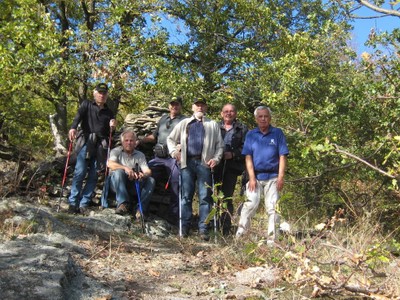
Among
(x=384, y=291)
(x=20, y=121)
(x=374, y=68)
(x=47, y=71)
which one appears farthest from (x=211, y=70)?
(x=384, y=291)

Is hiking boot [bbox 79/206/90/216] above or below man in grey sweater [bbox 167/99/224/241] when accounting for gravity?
below

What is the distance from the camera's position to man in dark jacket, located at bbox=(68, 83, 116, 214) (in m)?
7.48

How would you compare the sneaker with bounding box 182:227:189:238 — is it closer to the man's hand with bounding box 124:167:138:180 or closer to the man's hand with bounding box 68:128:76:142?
the man's hand with bounding box 124:167:138:180

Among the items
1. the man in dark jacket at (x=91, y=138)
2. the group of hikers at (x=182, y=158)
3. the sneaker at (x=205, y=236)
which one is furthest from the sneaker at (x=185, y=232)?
the man in dark jacket at (x=91, y=138)

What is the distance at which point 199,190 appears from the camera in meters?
7.00

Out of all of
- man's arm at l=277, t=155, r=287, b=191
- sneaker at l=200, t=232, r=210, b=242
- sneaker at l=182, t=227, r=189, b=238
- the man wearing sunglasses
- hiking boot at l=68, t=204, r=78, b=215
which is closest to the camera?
man's arm at l=277, t=155, r=287, b=191

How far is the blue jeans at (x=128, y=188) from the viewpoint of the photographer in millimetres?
7523

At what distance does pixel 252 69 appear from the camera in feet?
34.1

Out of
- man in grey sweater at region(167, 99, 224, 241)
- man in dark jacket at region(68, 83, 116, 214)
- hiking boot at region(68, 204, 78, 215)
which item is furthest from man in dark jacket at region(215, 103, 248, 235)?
hiking boot at region(68, 204, 78, 215)

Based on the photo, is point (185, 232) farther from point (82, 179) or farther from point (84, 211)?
point (82, 179)

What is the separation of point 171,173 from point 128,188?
2.42ft

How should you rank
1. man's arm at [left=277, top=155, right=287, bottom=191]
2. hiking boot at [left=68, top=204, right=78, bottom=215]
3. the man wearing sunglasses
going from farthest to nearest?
the man wearing sunglasses
hiking boot at [left=68, top=204, right=78, bottom=215]
man's arm at [left=277, top=155, right=287, bottom=191]

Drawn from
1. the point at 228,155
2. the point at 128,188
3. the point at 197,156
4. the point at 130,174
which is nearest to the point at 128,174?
the point at 130,174

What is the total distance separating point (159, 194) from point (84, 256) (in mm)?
3678
